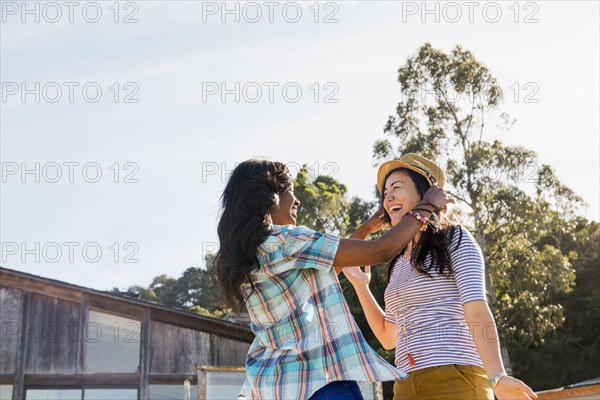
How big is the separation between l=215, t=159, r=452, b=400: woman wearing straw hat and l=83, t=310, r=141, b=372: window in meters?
13.5

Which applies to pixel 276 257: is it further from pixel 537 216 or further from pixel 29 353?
pixel 537 216

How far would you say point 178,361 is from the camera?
16094mm

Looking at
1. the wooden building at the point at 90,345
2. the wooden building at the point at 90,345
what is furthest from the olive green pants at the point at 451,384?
the wooden building at the point at 90,345

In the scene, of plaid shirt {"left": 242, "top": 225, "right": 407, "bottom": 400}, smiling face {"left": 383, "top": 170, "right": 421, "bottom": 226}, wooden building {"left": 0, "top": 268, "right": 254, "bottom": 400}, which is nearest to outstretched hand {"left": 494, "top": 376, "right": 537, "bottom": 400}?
plaid shirt {"left": 242, "top": 225, "right": 407, "bottom": 400}

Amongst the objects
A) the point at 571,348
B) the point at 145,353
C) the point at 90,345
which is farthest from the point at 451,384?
the point at 571,348

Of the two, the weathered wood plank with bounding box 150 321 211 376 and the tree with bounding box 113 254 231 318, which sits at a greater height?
the tree with bounding box 113 254 231 318

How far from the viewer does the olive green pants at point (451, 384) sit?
307cm

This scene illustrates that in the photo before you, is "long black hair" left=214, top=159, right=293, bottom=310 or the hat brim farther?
the hat brim

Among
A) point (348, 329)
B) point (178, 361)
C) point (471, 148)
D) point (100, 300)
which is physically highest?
point (471, 148)

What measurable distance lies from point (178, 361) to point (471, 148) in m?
10.0

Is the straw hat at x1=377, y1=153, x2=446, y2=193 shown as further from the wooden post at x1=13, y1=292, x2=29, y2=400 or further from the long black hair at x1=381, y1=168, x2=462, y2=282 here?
the wooden post at x1=13, y1=292, x2=29, y2=400

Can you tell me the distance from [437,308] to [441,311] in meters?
0.02

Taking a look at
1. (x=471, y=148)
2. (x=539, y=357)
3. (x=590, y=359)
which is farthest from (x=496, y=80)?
(x=590, y=359)

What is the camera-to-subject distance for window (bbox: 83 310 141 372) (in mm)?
15672
